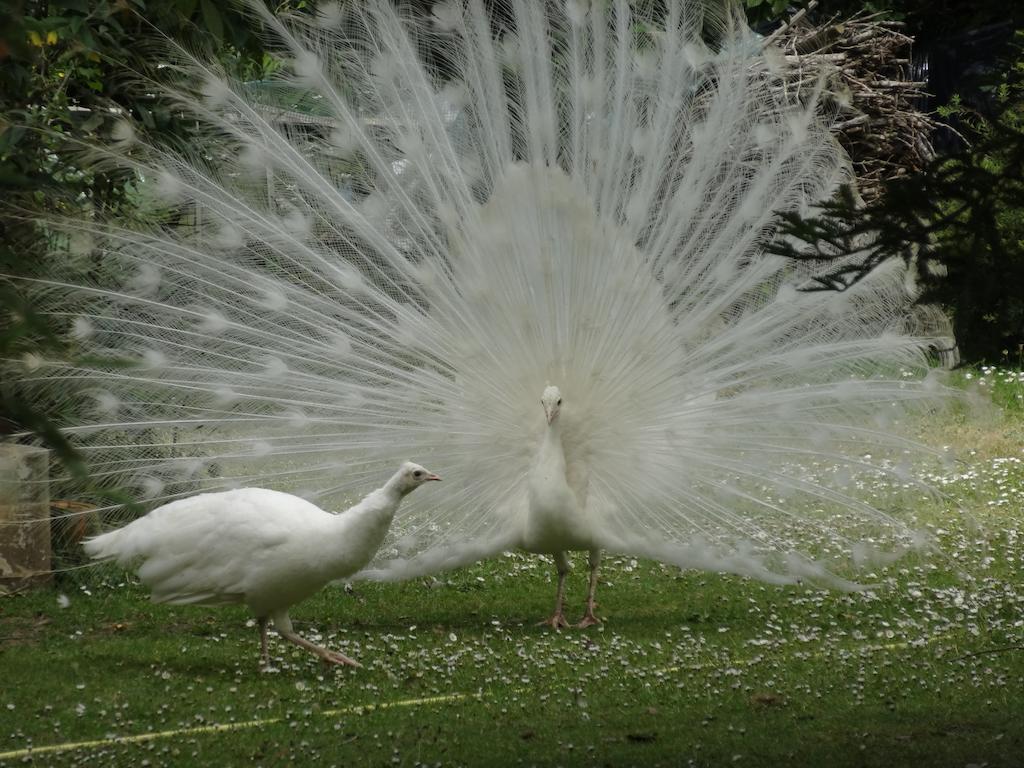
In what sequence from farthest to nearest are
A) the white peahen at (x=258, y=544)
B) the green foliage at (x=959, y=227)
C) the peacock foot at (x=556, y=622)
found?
the peacock foot at (x=556, y=622) → the white peahen at (x=258, y=544) → the green foliage at (x=959, y=227)

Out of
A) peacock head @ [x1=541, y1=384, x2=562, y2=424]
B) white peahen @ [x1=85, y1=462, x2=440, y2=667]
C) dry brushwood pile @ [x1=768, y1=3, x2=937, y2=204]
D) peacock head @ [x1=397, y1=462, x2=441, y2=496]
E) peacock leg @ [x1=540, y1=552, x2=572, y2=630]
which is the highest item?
dry brushwood pile @ [x1=768, y1=3, x2=937, y2=204]

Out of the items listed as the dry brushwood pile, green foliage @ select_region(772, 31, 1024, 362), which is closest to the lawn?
green foliage @ select_region(772, 31, 1024, 362)

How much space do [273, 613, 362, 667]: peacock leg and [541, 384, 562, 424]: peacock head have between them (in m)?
1.32

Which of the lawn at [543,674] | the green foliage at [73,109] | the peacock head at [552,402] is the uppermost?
the green foliage at [73,109]

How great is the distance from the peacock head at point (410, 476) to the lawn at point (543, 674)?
2.52 feet

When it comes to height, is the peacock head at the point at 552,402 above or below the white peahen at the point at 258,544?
above

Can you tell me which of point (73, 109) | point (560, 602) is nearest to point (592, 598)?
point (560, 602)

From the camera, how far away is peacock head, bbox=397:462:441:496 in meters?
5.17

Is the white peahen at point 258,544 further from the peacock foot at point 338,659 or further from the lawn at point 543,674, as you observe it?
the lawn at point 543,674

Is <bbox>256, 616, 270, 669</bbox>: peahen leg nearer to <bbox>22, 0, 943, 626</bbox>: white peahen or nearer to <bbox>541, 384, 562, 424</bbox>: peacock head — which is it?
<bbox>22, 0, 943, 626</bbox>: white peahen

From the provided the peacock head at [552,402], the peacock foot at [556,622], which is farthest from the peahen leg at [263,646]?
the peacock head at [552,402]

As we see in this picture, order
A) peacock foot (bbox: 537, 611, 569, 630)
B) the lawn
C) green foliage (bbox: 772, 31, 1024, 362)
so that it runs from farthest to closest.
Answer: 1. peacock foot (bbox: 537, 611, 569, 630)
2. the lawn
3. green foliage (bbox: 772, 31, 1024, 362)

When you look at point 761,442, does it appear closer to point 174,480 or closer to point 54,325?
point 174,480

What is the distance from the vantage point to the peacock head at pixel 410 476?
203 inches
